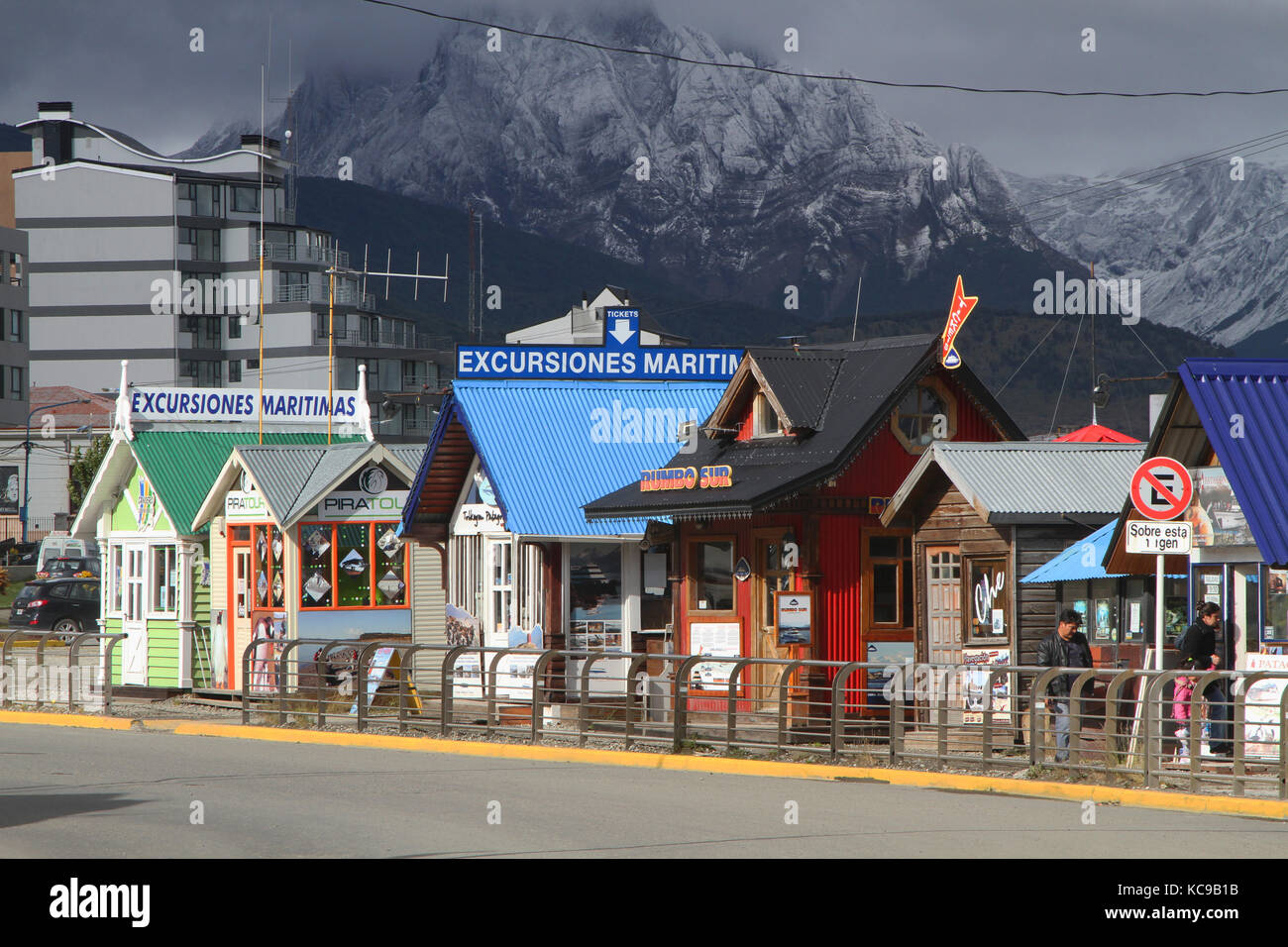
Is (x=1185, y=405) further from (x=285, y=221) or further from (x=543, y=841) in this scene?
(x=285, y=221)

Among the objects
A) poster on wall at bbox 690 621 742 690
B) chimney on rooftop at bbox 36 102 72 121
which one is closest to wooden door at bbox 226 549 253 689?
poster on wall at bbox 690 621 742 690

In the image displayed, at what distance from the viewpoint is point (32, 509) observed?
4247 inches

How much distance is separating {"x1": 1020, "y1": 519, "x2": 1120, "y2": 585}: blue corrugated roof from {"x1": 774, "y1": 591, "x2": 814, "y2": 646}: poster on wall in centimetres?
346

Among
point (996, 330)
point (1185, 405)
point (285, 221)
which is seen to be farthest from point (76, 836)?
point (996, 330)

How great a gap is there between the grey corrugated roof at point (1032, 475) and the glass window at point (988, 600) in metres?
0.89

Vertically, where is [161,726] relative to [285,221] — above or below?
below

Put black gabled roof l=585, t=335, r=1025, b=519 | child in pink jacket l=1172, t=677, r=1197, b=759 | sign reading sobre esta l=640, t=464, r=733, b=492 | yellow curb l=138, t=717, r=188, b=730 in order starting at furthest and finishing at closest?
yellow curb l=138, t=717, r=188, b=730, sign reading sobre esta l=640, t=464, r=733, b=492, black gabled roof l=585, t=335, r=1025, b=519, child in pink jacket l=1172, t=677, r=1197, b=759

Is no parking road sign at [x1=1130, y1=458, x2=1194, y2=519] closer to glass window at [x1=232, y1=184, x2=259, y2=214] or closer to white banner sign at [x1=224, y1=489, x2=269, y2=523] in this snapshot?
white banner sign at [x1=224, y1=489, x2=269, y2=523]

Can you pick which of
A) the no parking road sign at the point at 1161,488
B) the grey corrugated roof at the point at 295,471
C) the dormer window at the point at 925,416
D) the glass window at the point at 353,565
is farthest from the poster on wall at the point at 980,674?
the grey corrugated roof at the point at 295,471

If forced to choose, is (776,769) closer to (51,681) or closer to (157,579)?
(51,681)

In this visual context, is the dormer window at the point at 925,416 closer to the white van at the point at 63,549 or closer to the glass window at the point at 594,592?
the glass window at the point at 594,592

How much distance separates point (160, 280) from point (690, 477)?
9521 cm

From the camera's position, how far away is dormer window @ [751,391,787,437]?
2492 cm

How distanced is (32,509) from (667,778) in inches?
3862
